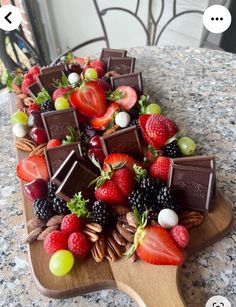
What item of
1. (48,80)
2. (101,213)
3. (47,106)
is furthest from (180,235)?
(48,80)

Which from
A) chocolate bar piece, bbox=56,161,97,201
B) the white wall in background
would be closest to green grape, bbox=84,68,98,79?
chocolate bar piece, bbox=56,161,97,201

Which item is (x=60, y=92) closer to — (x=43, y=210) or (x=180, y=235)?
(x=43, y=210)

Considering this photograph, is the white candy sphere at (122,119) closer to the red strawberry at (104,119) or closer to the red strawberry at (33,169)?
the red strawberry at (104,119)

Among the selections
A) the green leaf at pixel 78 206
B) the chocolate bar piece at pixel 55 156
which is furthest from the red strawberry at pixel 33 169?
the green leaf at pixel 78 206

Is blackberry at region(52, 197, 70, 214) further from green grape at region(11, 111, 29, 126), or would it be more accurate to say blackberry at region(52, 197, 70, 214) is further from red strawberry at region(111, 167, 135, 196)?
green grape at region(11, 111, 29, 126)

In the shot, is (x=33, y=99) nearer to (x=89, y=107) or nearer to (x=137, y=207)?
(x=89, y=107)

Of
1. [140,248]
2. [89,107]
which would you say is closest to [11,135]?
[89,107]
